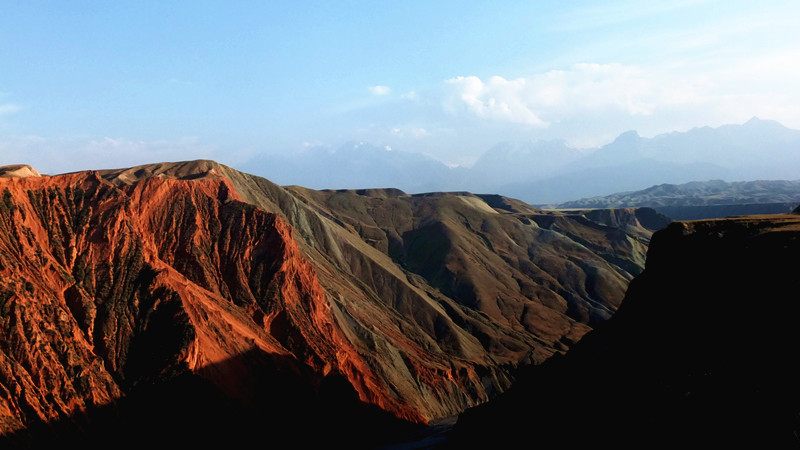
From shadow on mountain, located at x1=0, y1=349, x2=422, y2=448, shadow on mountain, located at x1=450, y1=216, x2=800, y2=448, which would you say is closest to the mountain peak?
shadow on mountain, located at x1=0, y1=349, x2=422, y2=448

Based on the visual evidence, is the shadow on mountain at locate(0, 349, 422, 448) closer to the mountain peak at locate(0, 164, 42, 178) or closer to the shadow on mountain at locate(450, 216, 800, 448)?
the shadow on mountain at locate(450, 216, 800, 448)

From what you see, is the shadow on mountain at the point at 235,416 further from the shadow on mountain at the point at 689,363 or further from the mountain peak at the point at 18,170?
the mountain peak at the point at 18,170

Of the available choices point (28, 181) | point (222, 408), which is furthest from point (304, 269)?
point (28, 181)

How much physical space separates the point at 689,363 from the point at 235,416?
48.0 meters

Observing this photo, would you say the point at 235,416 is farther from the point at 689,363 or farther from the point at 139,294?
the point at 689,363

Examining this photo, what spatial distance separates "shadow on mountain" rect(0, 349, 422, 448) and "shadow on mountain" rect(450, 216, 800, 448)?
2186cm

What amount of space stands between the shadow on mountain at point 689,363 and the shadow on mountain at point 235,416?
21862 millimetres

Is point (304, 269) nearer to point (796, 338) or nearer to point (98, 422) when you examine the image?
point (98, 422)

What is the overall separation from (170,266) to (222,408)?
26963 mm

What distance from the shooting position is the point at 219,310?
76625 mm

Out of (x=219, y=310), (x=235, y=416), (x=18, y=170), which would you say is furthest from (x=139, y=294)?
(x=18, y=170)

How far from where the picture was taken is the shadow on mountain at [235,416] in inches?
2231

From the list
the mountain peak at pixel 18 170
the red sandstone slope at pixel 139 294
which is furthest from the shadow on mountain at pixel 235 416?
the mountain peak at pixel 18 170

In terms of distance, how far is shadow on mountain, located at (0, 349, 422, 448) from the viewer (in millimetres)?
56656
